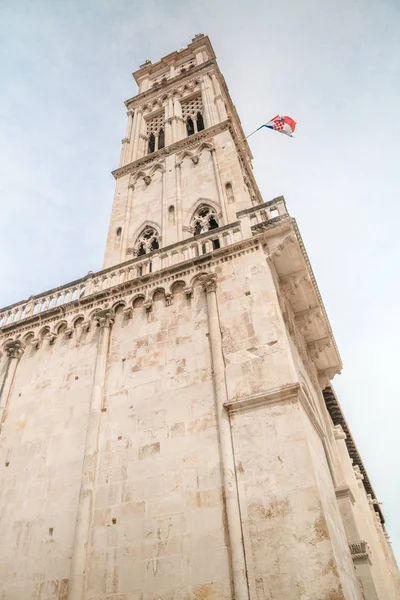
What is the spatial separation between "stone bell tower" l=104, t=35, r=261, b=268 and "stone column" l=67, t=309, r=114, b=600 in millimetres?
6545

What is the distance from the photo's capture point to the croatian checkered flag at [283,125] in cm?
1941

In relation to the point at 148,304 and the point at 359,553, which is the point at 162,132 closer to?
the point at 148,304

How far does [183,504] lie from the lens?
317 inches

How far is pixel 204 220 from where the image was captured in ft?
56.6

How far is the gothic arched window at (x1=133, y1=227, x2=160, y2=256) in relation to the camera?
1762 centimetres

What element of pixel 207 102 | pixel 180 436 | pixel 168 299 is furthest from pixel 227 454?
pixel 207 102

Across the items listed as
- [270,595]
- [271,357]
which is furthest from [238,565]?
[271,357]

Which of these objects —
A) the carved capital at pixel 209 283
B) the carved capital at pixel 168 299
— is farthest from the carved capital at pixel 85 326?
the carved capital at pixel 209 283

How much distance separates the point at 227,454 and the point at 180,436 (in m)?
1.20

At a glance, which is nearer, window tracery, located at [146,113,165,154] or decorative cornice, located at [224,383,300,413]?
decorative cornice, located at [224,383,300,413]

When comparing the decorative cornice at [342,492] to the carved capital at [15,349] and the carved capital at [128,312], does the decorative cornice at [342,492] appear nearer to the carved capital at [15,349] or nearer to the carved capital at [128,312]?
the carved capital at [128,312]

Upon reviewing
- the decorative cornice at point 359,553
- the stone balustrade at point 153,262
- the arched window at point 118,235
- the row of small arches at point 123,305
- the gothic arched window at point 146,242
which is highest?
the arched window at point 118,235

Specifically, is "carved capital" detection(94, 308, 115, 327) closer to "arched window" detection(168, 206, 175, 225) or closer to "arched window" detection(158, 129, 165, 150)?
"arched window" detection(168, 206, 175, 225)

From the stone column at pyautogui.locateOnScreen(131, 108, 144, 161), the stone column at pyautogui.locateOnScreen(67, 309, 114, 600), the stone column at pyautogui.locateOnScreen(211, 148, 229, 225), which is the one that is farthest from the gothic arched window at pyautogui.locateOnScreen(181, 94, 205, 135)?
the stone column at pyautogui.locateOnScreen(67, 309, 114, 600)
